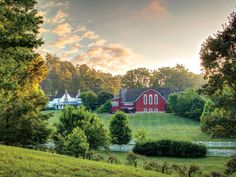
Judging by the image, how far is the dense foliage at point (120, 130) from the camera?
39625 mm

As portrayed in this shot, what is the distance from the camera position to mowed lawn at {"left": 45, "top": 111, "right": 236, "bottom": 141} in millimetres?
46812

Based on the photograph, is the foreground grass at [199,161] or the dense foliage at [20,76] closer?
the dense foliage at [20,76]

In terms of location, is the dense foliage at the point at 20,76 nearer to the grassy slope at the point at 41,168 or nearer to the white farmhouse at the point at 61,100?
the grassy slope at the point at 41,168

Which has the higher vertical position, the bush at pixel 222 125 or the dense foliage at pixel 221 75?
the dense foliage at pixel 221 75

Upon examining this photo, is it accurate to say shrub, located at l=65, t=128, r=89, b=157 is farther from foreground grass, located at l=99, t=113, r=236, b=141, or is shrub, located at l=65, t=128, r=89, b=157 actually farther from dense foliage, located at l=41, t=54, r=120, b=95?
dense foliage, located at l=41, t=54, r=120, b=95

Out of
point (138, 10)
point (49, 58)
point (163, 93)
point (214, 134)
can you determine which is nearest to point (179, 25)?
point (138, 10)

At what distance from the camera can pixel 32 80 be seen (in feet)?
69.9

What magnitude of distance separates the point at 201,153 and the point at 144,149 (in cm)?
594

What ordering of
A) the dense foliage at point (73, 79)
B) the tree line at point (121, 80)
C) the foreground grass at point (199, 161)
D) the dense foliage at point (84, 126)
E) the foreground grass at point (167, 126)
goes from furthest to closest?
the dense foliage at point (73, 79)
the tree line at point (121, 80)
the foreground grass at point (167, 126)
the dense foliage at point (84, 126)
the foreground grass at point (199, 161)

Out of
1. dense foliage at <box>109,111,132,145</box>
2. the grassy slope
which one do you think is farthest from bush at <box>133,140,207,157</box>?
the grassy slope

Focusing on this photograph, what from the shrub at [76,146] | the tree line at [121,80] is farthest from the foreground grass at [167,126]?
the tree line at [121,80]


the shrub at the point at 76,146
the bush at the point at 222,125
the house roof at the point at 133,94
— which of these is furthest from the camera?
the house roof at the point at 133,94

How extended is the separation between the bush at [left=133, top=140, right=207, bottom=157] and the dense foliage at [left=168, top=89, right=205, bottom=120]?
30.9 m

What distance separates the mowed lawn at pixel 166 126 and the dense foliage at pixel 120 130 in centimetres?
707
